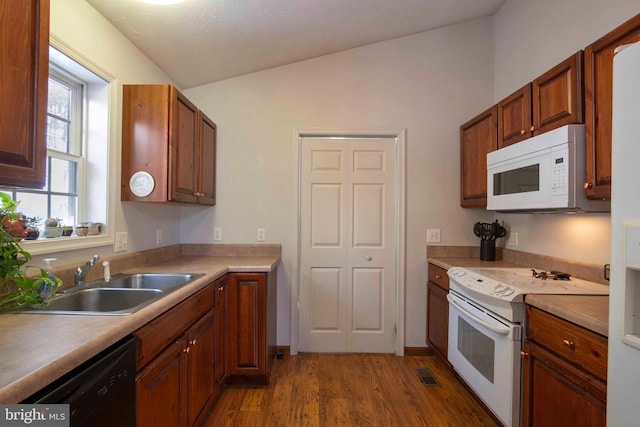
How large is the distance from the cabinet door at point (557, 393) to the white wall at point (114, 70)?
2.38m

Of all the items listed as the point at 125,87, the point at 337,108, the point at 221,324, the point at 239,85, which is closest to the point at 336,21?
the point at 337,108

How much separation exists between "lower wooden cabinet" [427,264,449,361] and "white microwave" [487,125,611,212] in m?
0.74

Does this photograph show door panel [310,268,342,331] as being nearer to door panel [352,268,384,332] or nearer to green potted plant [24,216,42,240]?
door panel [352,268,384,332]

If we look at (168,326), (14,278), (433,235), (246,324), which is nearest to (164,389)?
(168,326)

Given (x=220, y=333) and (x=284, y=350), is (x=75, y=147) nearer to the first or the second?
(x=220, y=333)

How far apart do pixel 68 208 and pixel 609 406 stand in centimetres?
262

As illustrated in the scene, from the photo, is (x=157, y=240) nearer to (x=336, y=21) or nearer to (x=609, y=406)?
(x=336, y=21)

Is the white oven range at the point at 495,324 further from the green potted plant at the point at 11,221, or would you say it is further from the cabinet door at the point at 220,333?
the green potted plant at the point at 11,221

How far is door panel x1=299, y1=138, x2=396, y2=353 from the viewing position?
2.82 m

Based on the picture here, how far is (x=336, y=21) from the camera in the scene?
232 cm

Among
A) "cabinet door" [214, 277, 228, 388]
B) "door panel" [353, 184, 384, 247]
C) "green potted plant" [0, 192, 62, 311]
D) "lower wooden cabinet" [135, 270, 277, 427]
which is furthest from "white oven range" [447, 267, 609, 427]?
"green potted plant" [0, 192, 62, 311]

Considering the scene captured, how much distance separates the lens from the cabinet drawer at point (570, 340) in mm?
1143

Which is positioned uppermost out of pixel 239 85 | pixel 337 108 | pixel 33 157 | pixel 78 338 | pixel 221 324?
pixel 239 85

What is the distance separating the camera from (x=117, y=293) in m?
1.61
